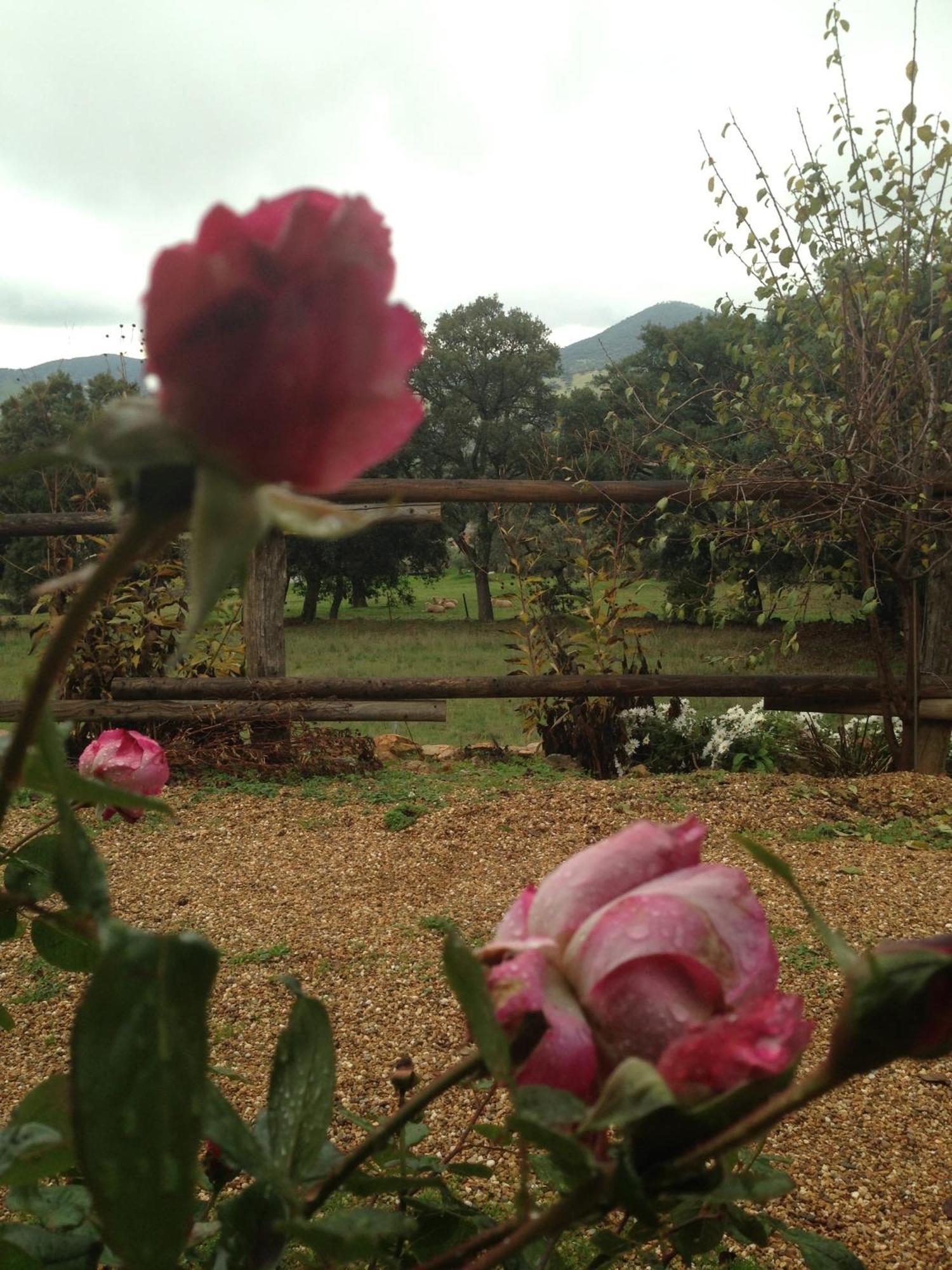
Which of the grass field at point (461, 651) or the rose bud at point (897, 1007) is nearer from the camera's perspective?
the rose bud at point (897, 1007)

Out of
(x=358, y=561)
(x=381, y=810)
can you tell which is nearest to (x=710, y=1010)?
(x=381, y=810)

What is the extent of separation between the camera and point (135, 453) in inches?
8.4

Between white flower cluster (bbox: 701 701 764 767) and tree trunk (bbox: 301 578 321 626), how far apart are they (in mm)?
5685

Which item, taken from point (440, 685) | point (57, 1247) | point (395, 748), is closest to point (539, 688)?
point (440, 685)

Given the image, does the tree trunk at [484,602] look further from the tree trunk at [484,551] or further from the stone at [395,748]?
the stone at [395,748]

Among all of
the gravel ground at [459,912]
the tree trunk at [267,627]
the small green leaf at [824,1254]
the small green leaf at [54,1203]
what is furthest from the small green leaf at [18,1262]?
the tree trunk at [267,627]

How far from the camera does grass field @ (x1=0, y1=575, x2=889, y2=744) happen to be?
20.2 feet

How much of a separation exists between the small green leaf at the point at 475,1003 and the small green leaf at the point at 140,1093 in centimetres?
6

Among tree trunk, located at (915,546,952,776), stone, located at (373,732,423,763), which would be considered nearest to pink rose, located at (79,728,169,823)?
tree trunk, located at (915,546,952,776)

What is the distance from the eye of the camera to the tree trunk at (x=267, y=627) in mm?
3766

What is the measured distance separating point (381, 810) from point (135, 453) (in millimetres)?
2865

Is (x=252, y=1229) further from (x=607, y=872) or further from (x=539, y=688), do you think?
(x=539, y=688)

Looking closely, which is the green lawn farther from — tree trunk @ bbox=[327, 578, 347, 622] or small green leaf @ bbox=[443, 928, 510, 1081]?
small green leaf @ bbox=[443, 928, 510, 1081]

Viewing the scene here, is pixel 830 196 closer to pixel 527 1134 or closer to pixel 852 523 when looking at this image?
pixel 852 523
